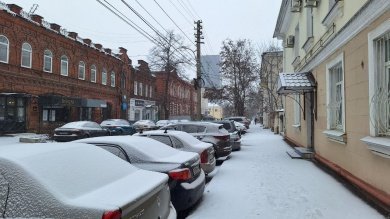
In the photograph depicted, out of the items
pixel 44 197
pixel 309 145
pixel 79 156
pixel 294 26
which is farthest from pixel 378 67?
pixel 294 26

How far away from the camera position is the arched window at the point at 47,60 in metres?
→ 28.5

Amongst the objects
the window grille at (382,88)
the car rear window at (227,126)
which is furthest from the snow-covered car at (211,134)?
the window grille at (382,88)

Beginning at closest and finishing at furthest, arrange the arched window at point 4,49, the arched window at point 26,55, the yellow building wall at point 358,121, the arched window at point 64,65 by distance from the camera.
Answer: the yellow building wall at point 358,121, the arched window at point 4,49, the arched window at point 26,55, the arched window at point 64,65

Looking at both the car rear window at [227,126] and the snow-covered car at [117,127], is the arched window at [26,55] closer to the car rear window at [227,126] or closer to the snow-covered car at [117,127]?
the snow-covered car at [117,127]

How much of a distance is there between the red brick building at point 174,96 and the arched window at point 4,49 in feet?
77.7

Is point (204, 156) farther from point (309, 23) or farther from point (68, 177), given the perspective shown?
point (309, 23)

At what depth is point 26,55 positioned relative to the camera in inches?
1048

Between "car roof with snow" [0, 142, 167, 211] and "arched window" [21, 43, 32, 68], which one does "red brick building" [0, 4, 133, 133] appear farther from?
"car roof with snow" [0, 142, 167, 211]

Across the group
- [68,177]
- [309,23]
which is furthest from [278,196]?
[309,23]

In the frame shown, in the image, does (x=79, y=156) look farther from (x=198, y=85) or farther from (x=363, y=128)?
(x=198, y=85)

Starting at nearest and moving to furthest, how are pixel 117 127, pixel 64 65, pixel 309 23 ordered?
pixel 309 23 → pixel 117 127 → pixel 64 65

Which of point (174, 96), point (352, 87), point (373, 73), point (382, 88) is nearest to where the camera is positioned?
point (382, 88)

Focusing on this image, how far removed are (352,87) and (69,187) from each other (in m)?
6.81

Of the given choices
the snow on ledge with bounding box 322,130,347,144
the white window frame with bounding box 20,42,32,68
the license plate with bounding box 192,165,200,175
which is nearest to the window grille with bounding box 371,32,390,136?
the snow on ledge with bounding box 322,130,347,144
